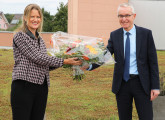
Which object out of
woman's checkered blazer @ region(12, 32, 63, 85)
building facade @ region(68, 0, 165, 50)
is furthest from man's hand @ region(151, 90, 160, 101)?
building facade @ region(68, 0, 165, 50)

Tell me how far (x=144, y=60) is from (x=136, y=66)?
0.11 m

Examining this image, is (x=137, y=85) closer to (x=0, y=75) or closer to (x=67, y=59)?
(x=67, y=59)

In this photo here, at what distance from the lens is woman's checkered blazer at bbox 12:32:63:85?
254 centimetres

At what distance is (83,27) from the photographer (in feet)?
47.3

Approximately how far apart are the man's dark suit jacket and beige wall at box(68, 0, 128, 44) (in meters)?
11.3

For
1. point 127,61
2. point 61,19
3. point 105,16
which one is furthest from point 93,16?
point 61,19

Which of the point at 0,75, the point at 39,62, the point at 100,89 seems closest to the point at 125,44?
the point at 39,62

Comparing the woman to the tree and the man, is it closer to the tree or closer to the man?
the man

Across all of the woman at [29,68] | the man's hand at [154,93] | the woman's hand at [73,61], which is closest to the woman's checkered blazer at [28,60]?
the woman at [29,68]

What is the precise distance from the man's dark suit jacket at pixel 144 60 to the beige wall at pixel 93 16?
1125 centimetres

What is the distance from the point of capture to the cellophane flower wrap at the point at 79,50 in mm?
2814

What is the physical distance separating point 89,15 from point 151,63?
12.0 m

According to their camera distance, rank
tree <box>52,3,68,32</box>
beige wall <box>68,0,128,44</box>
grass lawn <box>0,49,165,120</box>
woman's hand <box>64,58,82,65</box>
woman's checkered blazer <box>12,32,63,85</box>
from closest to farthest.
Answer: woman's checkered blazer <box>12,32,63,85</box>
woman's hand <box>64,58,82,65</box>
grass lawn <box>0,49,165,120</box>
beige wall <box>68,0,128,44</box>
tree <box>52,3,68,32</box>

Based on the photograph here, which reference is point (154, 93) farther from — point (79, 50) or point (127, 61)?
point (79, 50)
